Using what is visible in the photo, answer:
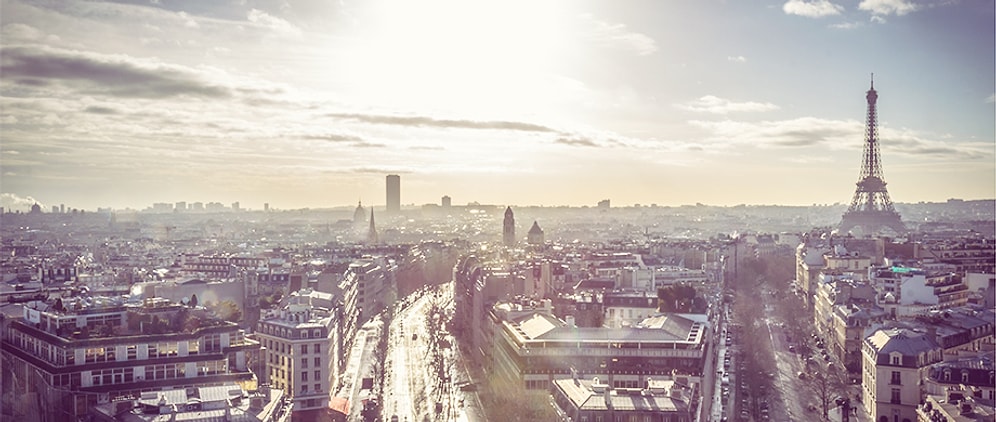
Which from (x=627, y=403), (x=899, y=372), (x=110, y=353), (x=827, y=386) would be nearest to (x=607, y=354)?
(x=627, y=403)

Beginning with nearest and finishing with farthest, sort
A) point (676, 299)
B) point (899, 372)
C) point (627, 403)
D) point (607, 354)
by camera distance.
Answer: point (627, 403) → point (607, 354) → point (899, 372) → point (676, 299)

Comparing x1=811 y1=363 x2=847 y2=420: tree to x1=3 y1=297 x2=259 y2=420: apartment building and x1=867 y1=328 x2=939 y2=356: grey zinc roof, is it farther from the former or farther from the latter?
x1=3 y1=297 x2=259 y2=420: apartment building

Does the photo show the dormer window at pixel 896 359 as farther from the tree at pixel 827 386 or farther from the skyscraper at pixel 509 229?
the skyscraper at pixel 509 229

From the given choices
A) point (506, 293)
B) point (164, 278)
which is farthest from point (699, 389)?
point (164, 278)

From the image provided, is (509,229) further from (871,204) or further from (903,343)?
(903,343)

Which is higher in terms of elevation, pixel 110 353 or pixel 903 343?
pixel 110 353

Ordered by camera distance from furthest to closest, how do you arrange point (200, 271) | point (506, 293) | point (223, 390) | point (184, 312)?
1. point (200, 271)
2. point (506, 293)
3. point (184, 312)
4. point (223, 390)

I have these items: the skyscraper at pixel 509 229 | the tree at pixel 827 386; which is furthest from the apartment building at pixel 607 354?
the skyscraper at pixel 509 229

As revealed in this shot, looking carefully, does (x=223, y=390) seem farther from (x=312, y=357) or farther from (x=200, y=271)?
Result: (x=200, y=271)

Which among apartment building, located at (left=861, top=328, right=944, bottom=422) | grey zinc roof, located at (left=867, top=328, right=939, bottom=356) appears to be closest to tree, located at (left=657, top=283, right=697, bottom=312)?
grey zinc roof, located at (left=867, top=328, right=939, bottom=356)
